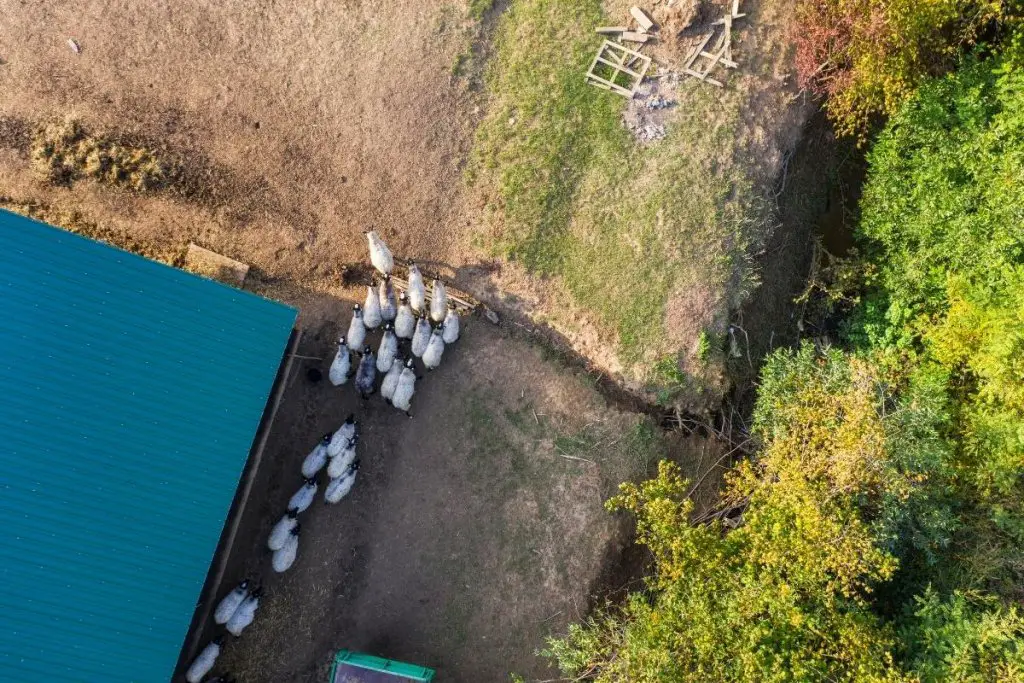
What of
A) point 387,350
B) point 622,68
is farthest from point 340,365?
point 622,68

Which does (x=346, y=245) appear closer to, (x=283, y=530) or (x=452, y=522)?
(x=283, y=530)

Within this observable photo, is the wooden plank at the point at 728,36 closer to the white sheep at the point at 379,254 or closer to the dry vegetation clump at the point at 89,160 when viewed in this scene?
the white sheep at the point at 379,254

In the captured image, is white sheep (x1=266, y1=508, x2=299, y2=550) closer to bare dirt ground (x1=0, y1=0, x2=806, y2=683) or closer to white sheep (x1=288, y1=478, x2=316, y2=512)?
white sheep (x1=288, y1=478, x2=316, y2=512)

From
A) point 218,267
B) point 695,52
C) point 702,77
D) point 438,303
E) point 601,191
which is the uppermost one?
point 695,52

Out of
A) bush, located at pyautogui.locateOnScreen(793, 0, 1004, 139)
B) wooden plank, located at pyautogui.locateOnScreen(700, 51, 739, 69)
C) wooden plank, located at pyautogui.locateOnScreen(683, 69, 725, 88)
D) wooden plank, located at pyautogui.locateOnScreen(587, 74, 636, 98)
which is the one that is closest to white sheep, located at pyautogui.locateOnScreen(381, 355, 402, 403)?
wooden plank, located at pyautogui.locateOnScreen(587, 74, 636, 98)

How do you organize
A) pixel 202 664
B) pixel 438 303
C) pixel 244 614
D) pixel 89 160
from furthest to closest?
pixel 89 160 < pixel 438 303 < pixel 244 614 < pixel 202 664

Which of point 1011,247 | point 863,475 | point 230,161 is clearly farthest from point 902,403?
point 230,161
